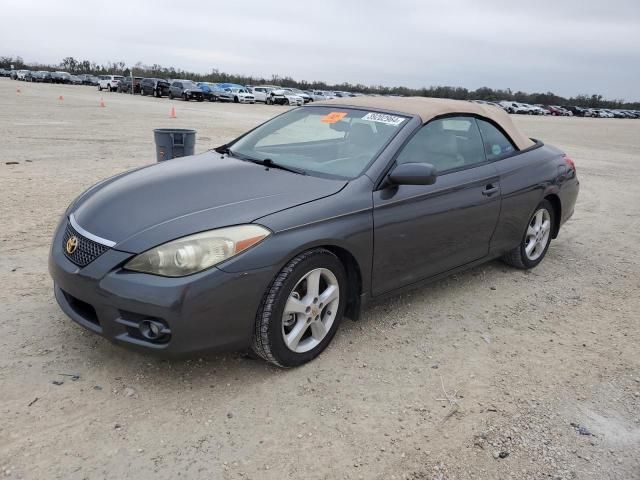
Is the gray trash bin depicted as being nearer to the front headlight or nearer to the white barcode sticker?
the white barcode sticker

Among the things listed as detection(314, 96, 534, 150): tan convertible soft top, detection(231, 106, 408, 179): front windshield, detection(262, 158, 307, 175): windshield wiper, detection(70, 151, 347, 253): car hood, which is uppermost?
detection(314, 96, 534, 150): tan convertible soft top

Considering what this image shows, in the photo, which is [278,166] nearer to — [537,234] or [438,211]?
[438,211]

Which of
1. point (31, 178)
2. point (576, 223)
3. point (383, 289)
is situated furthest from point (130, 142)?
point (383, 289)

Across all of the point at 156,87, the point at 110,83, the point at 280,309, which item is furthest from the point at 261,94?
the point at 280,309

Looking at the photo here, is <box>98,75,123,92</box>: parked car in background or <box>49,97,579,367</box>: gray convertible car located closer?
<box>49,97,579,367</box>: gray convertible car

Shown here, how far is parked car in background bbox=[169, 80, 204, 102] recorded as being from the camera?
40.1 meters

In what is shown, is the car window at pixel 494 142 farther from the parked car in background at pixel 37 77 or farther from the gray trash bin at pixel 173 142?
the parked car in background at pixel 37 77

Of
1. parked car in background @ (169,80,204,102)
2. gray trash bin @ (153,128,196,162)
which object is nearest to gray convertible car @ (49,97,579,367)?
gray trash bin @ (153,128,196,162)

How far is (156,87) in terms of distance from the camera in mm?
43812

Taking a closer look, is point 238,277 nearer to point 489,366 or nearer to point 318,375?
point 318,375

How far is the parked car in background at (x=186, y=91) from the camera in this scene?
40125 millimetres

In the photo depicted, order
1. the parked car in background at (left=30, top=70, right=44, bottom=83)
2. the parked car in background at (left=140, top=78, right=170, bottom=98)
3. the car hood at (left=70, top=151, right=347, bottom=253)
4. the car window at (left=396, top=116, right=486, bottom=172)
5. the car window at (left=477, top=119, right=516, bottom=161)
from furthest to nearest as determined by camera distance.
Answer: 1. the parked car in background at (left=30, top=70, right=44, bottom=83)
2. the parked car in background at (left=140, top=78, right=170, bottom=98)
3. the car window at (left=477, top=119, right=516, bottom=161)
4. the car window at (left=396, top=116, right=486, bottom=172)
5. the car hood at (left=70, top=151, right=347, bottom=253)

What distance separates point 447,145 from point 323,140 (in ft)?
3.07

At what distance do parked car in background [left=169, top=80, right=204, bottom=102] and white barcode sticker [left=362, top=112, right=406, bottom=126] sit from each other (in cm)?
3845
